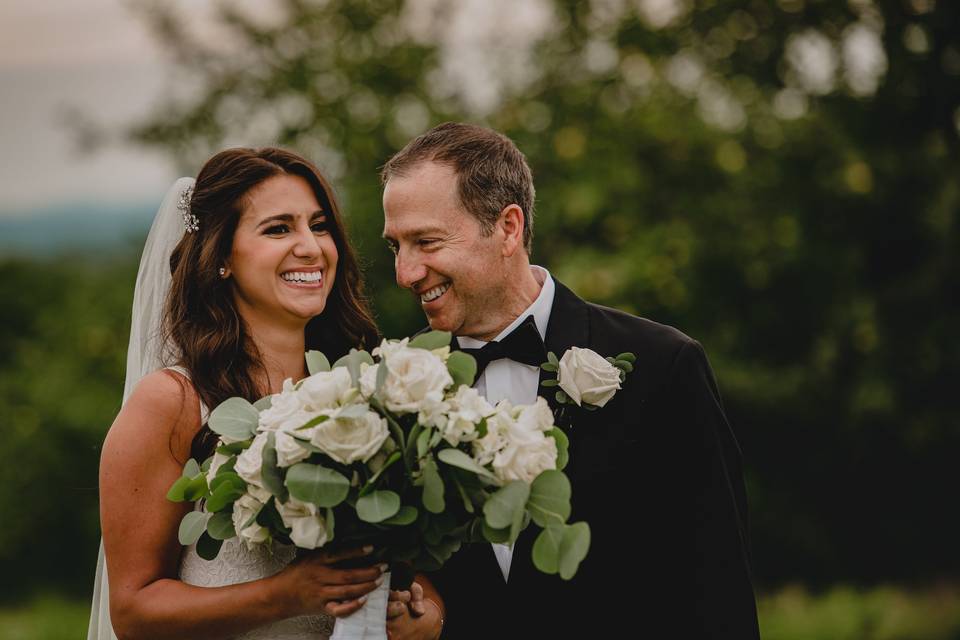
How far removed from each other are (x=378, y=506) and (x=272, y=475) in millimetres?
278

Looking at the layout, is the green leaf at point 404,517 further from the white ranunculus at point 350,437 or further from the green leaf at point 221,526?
the green leaf at point 221,526

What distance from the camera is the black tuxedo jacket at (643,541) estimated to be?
3.31 meters

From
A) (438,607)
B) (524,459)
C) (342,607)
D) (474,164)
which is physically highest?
(474,164)

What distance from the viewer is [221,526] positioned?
2.84 meters

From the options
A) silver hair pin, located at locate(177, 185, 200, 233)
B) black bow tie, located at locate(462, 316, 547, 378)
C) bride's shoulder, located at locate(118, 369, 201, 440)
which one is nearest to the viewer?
bride's shoulder, located at locate(118, 369, 201, 440)

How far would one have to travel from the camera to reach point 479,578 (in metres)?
3.34

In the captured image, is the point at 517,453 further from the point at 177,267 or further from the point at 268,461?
the point at 177,267

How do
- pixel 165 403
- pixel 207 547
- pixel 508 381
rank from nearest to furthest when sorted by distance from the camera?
pixel 207 547 → pixel 165 403 → pixel 508 381

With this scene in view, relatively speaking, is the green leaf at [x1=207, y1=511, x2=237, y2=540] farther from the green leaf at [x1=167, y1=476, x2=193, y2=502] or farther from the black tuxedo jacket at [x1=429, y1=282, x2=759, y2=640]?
the black tuxedo jacket at [x1=429, y1=282, x2=759, y2=640]

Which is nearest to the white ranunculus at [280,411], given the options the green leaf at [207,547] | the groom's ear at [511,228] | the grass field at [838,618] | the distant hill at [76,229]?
the green leaf at [207,547]

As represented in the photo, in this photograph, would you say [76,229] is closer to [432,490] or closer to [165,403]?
[165,403]

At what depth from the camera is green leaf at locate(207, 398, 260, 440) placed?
2.76 metres

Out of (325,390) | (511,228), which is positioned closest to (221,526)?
(325,390)

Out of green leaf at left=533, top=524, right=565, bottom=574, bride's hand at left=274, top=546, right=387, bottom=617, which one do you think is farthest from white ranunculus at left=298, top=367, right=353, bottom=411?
green leaf at left=533, top=524, right=565, bottom=574
